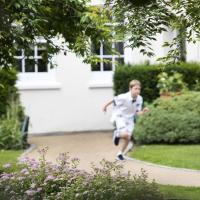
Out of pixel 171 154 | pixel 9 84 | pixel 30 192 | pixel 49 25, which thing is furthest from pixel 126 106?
pixel 30 192

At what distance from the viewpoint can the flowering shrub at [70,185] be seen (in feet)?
23.9

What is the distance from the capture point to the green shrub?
596 inches

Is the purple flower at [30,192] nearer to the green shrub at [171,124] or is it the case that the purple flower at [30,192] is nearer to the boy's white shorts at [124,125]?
the boy's white shorts at [124,125]

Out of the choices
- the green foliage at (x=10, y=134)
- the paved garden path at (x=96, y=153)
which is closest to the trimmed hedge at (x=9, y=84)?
the green foliage at (x=10, y=134)

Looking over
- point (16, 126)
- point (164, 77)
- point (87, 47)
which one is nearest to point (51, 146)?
point (16, 126)

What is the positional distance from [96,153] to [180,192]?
17.8ft

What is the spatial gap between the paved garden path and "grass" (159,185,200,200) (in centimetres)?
56

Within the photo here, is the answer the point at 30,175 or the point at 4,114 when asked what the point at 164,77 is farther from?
the point at 30,175

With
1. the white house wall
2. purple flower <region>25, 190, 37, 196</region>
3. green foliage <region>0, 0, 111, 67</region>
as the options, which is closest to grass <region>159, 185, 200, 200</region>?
purple flower <region>25, 190, 37, 196</region>

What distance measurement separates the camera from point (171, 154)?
13.4 meters

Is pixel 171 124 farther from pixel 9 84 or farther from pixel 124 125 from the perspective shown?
pixel 9 84

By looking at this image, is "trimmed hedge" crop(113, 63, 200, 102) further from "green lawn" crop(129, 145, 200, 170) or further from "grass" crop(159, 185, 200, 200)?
"grass" crop(159, 185, 200, 200)

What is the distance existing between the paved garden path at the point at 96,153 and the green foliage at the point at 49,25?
284 centimetres

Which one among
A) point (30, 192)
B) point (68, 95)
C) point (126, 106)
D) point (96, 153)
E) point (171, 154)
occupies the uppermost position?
point (126, 106)
